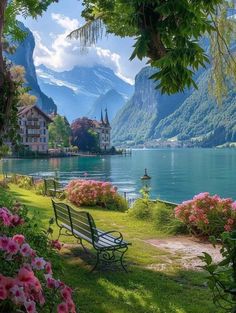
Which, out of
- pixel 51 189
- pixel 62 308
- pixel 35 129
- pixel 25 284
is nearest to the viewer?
pixel 25 284

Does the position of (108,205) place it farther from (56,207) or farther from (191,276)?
(191,276)

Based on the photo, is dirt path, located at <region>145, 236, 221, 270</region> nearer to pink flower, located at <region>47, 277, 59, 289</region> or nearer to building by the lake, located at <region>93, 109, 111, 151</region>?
pink flower, located at <region>47, 277, 59, 289</region>

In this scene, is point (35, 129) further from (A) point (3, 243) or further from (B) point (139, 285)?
(A) point (3, 243)

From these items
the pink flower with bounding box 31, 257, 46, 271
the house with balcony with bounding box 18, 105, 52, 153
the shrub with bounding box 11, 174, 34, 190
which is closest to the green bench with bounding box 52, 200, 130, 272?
the pink flower with bounding box 31, 257, 46, 271

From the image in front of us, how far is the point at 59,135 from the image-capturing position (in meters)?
133

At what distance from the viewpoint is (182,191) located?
181 ft

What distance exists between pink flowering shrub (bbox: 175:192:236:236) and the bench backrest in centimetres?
389

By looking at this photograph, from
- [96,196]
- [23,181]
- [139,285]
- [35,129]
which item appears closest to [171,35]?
[139,285]

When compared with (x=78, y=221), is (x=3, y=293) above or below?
above

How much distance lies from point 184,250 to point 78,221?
2.96 metres

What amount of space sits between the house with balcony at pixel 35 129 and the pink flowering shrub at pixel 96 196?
95245 mm

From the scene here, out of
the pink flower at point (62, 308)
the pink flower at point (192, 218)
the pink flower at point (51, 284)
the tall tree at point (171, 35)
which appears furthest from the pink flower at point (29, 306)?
the pink flower at point (192, 218)

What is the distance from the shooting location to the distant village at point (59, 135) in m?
116

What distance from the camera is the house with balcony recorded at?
115 m
